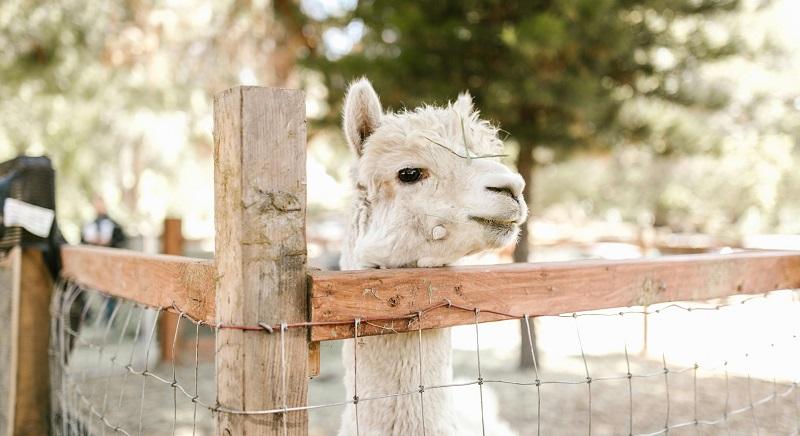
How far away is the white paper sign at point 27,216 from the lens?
2666 mm

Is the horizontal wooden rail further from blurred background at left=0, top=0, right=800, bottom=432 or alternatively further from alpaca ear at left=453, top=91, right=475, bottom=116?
blurred background at left=0, top=0, right=800, bottom=432

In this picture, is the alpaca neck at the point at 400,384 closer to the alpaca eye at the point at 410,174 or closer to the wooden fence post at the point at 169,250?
the alpaca eye at the point at 410,174

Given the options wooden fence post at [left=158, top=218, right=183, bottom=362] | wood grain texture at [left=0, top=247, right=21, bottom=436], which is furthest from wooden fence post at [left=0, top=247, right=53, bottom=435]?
wooden fence post at [left=158, top=218, right=183, bottom=362]

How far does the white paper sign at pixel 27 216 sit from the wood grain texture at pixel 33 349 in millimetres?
→ 118

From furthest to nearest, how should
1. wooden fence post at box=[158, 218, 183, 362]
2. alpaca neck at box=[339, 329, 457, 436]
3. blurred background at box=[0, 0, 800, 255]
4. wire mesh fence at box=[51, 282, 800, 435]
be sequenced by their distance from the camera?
wooden fence post at box=[158, 218, 183, 362], blurred background at box=[0, 0, 800, 255], wire mesh fence at box=[51, 282, 800, 435], alpaca neck at box=[339, 329, 457, 436]

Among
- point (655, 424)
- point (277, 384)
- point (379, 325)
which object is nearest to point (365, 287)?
point (379, 325)

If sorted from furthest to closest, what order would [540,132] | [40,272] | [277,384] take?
[540,132] < [40,272] < [277,384]

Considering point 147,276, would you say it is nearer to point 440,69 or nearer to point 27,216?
point 27,216

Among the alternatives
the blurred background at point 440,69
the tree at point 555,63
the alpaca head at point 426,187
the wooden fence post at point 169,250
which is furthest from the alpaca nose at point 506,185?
the wooden fence post at point 169,250

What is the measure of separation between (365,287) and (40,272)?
2.13m

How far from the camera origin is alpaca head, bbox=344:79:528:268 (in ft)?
5.95

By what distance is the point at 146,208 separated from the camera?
24.8 meters

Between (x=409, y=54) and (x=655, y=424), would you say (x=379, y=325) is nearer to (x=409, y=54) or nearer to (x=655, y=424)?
(x=409, y=54)

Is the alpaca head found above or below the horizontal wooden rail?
above
